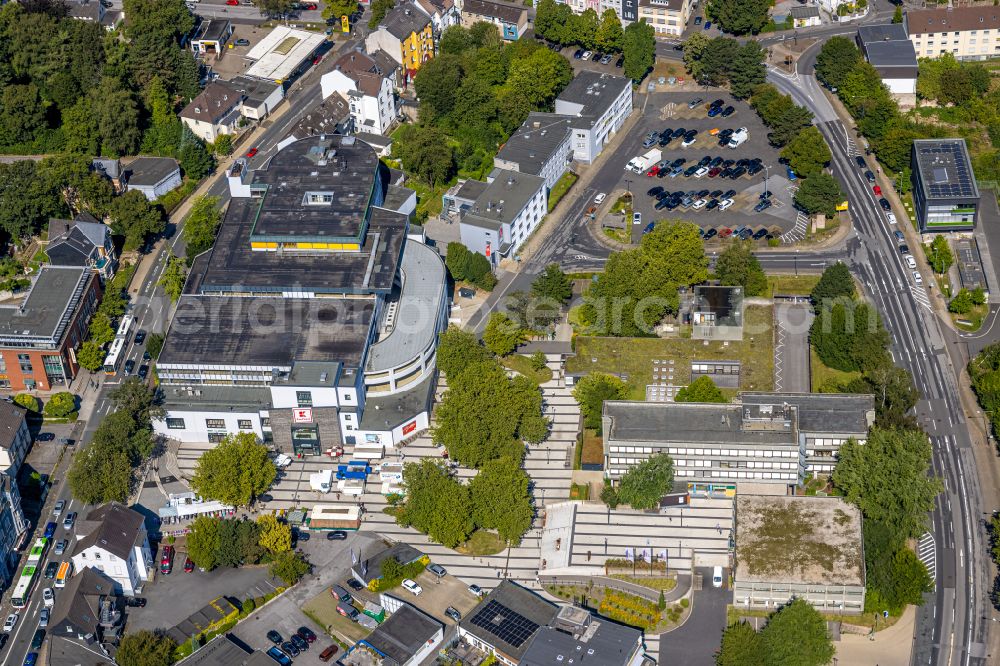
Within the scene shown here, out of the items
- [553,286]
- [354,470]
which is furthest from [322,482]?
[553,286]

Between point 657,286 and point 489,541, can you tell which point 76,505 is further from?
point 657,286

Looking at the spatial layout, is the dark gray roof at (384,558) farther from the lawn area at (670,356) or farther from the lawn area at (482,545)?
the lawn area at (670,356)

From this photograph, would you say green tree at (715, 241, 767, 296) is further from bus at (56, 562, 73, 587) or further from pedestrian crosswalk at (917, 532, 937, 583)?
bus at (56, 562, 73, 587)

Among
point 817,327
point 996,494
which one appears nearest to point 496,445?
point 817,327

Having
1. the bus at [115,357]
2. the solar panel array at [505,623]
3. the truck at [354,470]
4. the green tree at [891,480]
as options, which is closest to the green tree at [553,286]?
the truck at [354,470]

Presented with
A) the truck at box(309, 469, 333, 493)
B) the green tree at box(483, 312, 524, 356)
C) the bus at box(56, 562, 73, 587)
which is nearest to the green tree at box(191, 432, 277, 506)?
the truck at box(309, 469, 333, 493)

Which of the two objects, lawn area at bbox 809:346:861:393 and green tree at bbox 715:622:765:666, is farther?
lawn area at bbox 809:346:861:393
